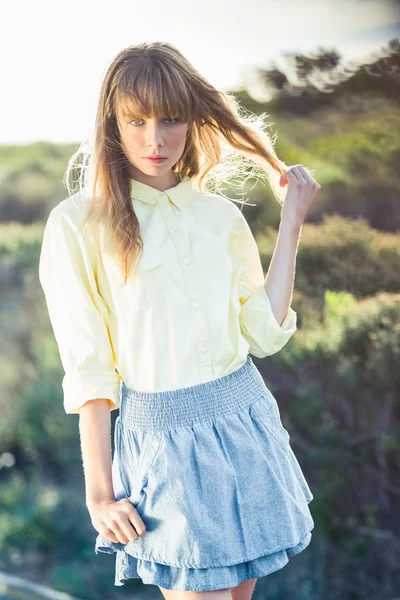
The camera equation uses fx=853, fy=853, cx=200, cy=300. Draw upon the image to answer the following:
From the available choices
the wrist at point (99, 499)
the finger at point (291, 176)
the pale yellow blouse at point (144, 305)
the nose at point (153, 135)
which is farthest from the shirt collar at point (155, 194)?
the wrist at point (99, 499)

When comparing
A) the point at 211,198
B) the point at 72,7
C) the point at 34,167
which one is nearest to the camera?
the point at 211,198

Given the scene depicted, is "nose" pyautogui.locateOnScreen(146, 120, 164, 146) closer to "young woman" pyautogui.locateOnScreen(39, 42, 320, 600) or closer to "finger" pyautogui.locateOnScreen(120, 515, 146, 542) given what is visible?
"young woman" pyautogui.locateOnScreen(39, 42, 320, 600)

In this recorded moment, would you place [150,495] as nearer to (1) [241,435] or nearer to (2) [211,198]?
(1) [241,435]

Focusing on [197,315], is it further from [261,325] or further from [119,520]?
[119,520]

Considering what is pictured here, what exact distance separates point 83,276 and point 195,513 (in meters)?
0.49

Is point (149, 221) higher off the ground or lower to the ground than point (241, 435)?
higher

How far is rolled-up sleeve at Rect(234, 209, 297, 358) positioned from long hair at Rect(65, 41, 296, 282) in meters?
0.18

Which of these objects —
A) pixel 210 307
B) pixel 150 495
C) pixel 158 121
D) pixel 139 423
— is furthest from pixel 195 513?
pixel 158 121

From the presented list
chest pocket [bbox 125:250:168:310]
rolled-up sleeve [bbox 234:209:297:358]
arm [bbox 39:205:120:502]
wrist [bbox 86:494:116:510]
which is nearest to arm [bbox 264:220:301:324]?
rolled-up sleeve [bbox 234:209:297:358]

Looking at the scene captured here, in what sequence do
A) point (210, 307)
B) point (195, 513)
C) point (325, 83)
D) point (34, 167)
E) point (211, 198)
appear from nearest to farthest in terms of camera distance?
point (195, 513), point (210, 307), point (211, 198), point (325, 83), point (34, 167)

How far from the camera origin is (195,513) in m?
1.57

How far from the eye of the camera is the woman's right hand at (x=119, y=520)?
5.08 ft

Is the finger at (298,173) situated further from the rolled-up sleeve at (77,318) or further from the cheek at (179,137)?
the rolled-up sleeve at (77,318)

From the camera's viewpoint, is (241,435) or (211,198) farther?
(211,198)
